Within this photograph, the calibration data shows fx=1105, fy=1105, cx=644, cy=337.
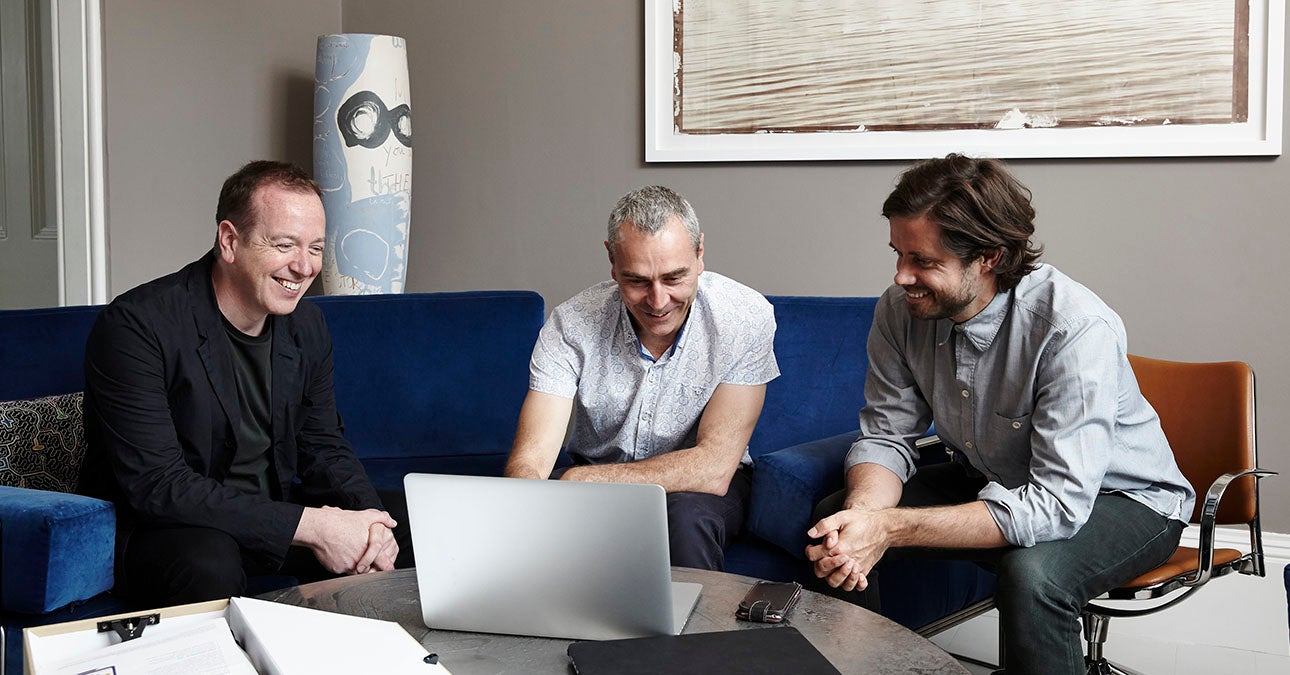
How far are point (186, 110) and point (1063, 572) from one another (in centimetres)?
278

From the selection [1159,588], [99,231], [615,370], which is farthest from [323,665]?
[99,231]

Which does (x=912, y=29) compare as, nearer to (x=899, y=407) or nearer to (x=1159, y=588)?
(x=899, y=407)

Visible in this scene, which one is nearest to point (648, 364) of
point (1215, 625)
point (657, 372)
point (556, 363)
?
point (657, 372)

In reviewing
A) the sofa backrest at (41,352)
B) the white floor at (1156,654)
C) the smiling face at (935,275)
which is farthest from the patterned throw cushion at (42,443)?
the white floor at (1156,654)

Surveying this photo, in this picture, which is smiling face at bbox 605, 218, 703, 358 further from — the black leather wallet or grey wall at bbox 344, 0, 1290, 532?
grey wall at bbox 344, 0, 1290, 532

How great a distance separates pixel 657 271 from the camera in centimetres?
204

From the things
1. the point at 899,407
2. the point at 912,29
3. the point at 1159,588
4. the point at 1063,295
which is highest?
the point at 912,29

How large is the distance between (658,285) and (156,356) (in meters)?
0.89

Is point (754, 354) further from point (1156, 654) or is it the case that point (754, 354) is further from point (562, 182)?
point (562, 182)

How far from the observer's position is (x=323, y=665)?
108 cm

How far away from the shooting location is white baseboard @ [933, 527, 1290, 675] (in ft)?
9.01

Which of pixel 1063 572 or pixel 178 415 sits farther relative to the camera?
pixel 178 415

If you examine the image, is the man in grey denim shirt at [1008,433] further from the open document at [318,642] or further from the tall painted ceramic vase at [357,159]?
the tall painted ceramic vase at [357,159]

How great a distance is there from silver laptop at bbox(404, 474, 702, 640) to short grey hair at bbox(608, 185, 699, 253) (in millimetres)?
866
